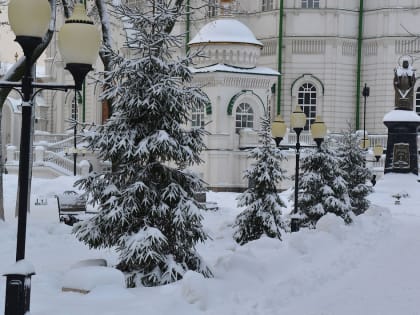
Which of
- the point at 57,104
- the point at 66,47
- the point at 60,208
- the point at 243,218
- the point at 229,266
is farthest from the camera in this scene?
the point at 57,104

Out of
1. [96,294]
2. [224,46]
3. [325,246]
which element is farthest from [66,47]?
[224,46]

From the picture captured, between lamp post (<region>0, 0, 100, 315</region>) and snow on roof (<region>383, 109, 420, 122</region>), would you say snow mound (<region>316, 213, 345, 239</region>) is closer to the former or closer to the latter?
lamp post (<region>0, 0, 100, 315</region>)

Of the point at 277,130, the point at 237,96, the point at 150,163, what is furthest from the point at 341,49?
the point at 150,163

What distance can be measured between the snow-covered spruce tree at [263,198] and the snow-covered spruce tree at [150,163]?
22.3ft

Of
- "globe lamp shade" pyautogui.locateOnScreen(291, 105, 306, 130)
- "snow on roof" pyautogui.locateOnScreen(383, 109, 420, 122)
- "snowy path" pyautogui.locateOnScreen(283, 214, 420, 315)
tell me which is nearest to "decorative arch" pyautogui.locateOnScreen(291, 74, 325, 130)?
"snow on roof" pyautogui.locateOnScreen(383, 109, 420, 122)

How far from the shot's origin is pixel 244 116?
35844 mm

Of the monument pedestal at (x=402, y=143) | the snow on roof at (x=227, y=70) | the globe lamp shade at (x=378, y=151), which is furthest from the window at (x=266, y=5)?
the monument pedestal at (x=402, y=143)

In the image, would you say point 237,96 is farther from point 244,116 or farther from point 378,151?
point 378,151

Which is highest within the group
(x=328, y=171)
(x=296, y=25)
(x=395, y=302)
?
(x=296, y=25)

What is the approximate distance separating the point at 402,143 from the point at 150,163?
68.3 feet

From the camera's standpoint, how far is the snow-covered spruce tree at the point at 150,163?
10.1 meters

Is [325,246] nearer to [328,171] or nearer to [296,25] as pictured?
[328,171]

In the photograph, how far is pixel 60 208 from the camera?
1978 cm

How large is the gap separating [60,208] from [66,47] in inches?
517
